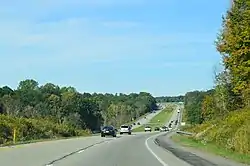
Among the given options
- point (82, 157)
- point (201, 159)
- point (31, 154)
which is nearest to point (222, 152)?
point (201, 159)

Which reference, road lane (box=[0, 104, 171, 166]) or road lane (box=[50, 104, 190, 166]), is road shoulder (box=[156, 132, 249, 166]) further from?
road lane (box=[0, 104, 171, 166])

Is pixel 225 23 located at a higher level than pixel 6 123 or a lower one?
higher

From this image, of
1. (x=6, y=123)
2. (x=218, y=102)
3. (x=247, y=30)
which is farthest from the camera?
(x=218, y=102)

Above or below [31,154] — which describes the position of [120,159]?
below

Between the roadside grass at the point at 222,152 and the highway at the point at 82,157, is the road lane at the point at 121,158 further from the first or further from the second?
the roadside grass at the point at 222,152

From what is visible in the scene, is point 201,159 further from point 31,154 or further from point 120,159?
point 31,154

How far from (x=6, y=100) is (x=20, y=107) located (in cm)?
449

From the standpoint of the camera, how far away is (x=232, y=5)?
41188mm

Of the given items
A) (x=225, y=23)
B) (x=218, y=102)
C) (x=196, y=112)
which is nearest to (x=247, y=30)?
(x=225, y=23)

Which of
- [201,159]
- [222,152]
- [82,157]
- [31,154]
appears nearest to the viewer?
→ [201,159]

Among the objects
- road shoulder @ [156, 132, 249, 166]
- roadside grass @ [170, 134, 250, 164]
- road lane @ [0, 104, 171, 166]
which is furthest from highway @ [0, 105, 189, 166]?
roadside grass @ [170, 134, 250, 164]

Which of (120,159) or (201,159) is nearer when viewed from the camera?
(120,159)

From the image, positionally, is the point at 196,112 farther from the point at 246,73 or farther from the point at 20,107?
the point at 246,73

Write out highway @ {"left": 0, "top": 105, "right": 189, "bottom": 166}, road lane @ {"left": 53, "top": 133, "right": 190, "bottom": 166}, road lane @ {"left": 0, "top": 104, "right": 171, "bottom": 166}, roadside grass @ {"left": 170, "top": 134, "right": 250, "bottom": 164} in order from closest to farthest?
road lane @ {"left": 0, "top": 104, "right": 171, "bottom": 166} → highway @ {"left": 0, "top": 105, "right": 189, "bottom": 166} → road lane @ {"left": 53, "top": 133, "right": 190, "bottom": 166} → roadside grass @ {"left": 170, "top": 134, "right": 250, "bottom": 164}
